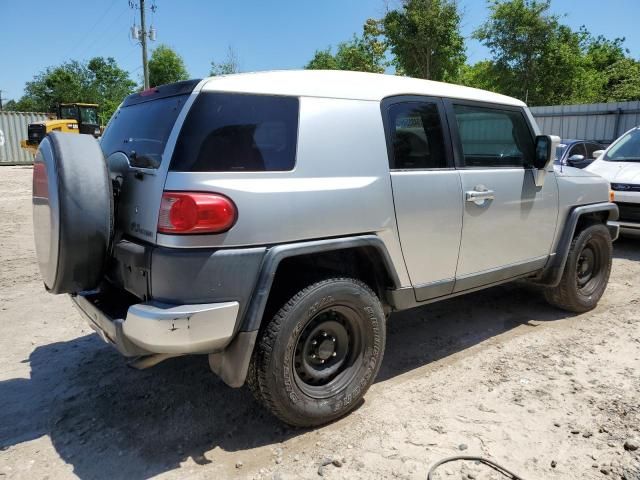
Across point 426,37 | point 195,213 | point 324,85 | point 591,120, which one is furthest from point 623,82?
point 195,213

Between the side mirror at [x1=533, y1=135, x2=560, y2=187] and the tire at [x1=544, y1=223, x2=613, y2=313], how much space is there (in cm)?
88

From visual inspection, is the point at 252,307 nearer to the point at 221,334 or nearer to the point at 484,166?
the point at 221,334

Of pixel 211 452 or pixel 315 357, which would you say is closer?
pixel 211 452

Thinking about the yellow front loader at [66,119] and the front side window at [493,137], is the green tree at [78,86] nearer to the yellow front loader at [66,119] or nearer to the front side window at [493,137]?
the yellow front loader at [66,119]

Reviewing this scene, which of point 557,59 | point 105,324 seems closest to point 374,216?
point 105,324

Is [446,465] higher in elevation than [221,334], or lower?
lower

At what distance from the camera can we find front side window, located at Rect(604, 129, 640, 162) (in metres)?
8.07

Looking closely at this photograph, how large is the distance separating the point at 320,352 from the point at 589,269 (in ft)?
10.9

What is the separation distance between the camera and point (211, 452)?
272 cm

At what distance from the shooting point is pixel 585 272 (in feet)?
15.9

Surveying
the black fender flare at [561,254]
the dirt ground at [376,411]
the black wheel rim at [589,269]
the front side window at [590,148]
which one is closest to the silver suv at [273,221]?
the dirt ground at [376,411]

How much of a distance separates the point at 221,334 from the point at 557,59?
86.2 feet

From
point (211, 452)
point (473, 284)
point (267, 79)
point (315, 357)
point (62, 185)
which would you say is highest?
point (267, 79)

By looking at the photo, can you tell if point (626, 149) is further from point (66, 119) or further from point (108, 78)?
point (108, 78)
